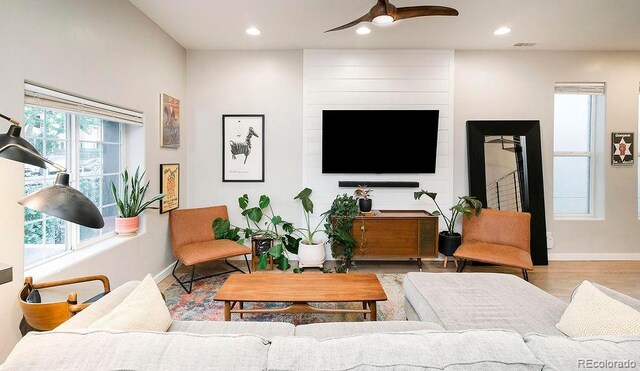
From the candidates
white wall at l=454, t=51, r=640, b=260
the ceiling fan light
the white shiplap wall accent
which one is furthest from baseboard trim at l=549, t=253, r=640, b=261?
the ceiling fan light

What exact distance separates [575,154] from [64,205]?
539 centimetres

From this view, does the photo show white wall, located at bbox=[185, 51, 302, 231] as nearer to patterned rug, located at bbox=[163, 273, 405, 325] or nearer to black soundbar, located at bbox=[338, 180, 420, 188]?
black soundbar, located at bbox=[338, 180, 420, 188]

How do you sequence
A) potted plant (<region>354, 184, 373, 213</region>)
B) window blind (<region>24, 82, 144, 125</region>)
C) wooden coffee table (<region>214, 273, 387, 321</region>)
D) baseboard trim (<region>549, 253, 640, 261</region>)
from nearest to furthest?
window blind (<region>24, 82, 144, 125</region>) → wooden coffee table (<region>214, 273, 387, 321</region>) → potted plant (<region>354, 184, 373, 213</region>) → baseboard trim (<region>549, 253, 640, 261</region>)

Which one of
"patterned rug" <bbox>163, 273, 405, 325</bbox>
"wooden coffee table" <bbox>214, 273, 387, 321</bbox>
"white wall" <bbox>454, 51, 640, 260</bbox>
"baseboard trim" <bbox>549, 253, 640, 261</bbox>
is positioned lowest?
"patterned rug" <bbox>163, 273, 405, 325</bbox>

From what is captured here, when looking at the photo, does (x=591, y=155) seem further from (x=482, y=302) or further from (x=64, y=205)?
(x=64, y=205)

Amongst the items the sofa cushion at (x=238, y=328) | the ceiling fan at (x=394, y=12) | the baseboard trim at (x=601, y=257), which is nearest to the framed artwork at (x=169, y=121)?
the ceiling fan at (x=394, y=12)

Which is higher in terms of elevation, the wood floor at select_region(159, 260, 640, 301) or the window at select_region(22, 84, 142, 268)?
the window at select_region(22, 84, 142, 268)

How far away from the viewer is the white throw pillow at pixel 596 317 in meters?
1.34

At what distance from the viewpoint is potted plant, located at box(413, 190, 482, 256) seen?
12.7 ft

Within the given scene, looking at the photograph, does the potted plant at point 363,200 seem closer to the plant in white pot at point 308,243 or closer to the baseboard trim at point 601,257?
the plant in white pot at point 308,243

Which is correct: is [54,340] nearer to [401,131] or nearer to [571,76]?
[401,131]

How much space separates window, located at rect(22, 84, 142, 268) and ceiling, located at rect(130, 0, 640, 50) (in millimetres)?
1177

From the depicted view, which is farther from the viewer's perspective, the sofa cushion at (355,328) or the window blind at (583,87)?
the window blind at (583,87)

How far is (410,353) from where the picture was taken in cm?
98
